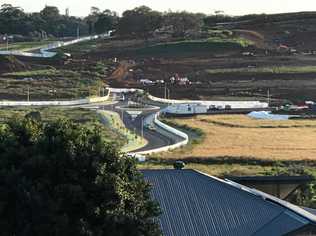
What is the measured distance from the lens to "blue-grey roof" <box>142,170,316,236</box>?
16.4m

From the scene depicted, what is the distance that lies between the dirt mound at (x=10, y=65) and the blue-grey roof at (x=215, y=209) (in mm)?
78124

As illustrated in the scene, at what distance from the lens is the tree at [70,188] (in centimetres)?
1438

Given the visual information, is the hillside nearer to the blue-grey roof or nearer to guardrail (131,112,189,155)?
guardrail (131,112,189,155)

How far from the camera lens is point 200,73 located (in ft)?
310

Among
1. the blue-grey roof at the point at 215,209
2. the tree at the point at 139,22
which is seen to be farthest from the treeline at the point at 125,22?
the blue-grey roof at the point at 215,209

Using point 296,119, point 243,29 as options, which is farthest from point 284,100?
point 243,29

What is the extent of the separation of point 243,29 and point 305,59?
27857mm

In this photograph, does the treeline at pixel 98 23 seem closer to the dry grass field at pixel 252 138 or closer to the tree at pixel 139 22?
the tree at pixel 139 22

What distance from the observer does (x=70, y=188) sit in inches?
570

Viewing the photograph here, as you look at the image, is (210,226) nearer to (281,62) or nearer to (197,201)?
(197,201)

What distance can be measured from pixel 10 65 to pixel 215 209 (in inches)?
3180

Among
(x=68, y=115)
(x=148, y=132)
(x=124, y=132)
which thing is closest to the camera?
(x=124, y=132)

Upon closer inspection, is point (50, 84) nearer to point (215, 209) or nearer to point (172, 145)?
point (172, 145)

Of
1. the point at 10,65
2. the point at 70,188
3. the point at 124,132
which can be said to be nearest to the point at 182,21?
the point at 10,65
